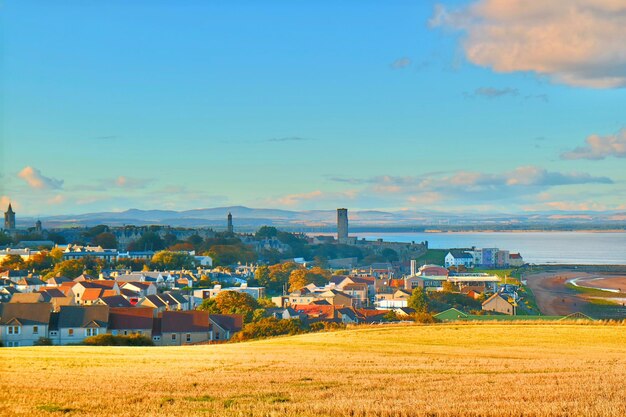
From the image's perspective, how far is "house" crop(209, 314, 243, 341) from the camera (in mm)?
46688

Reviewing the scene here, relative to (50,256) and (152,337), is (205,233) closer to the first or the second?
(50,256)

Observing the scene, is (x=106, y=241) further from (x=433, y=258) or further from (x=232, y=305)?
(x=232, y=305)

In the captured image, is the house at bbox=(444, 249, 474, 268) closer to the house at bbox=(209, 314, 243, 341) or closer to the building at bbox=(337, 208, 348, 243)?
the building at bbox=(337, 208, 348, 243)

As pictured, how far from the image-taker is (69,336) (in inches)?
1850

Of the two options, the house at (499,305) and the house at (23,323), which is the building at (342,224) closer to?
the house at (499,305)

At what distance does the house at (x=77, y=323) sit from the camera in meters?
46.7

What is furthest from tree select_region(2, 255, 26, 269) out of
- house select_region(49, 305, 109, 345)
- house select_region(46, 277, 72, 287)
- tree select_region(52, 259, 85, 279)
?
house select_region(49, 305, 109, 345)

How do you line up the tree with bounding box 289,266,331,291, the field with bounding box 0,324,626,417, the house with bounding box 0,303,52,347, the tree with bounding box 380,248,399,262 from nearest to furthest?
the field with bounding box 0,324,626,417, the house with bounding box 0,303,52,347, the tree with bounding box 289,266,331,291, the tree with bounding box 380,248,399,262

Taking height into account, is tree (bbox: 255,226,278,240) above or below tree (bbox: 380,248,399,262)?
above

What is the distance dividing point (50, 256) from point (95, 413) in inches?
3608

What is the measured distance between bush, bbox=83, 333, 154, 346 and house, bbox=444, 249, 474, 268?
94.0 metres

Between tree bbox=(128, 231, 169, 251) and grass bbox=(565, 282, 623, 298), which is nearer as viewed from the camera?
grass bbox=(565, 282, 623, 298)

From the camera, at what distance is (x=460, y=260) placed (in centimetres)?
13500

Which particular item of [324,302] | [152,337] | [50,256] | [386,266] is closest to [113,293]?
[324,302]
